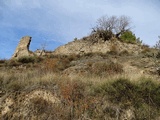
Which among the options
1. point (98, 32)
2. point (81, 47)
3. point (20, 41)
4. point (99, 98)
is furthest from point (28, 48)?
point (99, 98)

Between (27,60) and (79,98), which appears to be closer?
(79,98)

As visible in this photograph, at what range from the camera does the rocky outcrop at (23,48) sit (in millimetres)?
26812

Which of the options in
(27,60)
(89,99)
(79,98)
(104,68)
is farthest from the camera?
(27,60)

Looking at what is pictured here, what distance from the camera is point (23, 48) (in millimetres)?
27484

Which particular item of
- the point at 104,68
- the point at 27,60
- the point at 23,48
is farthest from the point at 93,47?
the point at 104,68

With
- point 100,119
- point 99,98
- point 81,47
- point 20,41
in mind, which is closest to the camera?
point 100,119

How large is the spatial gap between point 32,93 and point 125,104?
3.67 m

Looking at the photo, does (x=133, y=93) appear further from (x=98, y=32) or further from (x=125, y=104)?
(x=98, y=32)

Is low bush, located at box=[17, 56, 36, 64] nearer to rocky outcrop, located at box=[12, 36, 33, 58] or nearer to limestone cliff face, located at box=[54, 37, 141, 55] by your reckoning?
→ rocky outcrop, located at box=[12, 36, 33, 58]

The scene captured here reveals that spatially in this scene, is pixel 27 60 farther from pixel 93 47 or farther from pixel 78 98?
pixel 78 98

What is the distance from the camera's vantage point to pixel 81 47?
26.6m

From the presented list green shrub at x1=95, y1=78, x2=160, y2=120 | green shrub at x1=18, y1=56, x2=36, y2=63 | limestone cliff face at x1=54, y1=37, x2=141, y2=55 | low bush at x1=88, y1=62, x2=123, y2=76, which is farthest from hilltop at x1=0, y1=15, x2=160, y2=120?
limestone cliff face at x1=54, y1=37, x2=141, y2=55

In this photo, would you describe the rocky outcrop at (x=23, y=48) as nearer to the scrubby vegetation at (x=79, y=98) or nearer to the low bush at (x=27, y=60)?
the low bush at (x=27, y=60)

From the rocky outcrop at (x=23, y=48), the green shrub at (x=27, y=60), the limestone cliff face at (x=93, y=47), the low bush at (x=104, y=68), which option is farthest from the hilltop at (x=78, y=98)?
the rocky outcrop at (x=23, y=48)
